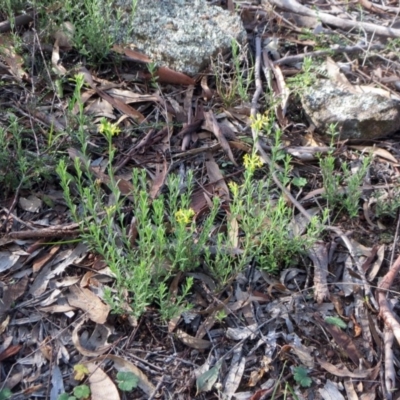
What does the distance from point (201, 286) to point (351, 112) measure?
4.46 feet

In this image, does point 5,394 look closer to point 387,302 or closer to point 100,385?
point 100,385

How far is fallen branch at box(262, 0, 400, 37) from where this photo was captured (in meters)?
3.88

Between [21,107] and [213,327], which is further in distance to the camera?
[21,107]

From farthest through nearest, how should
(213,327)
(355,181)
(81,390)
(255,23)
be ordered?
(255,23) < (355,181) < (213,327) < (81,390)

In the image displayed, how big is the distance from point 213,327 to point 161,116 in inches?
50.5

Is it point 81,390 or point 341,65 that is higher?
point 341,65

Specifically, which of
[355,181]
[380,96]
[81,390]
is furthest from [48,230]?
[380,96]

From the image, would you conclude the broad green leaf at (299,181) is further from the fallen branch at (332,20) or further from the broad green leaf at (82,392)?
the broad green leaf at (82,392)

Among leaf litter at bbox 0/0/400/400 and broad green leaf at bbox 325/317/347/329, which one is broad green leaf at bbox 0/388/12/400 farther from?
broad green leaf at bbox 325/317/347/329

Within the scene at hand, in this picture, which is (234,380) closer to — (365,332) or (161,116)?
(365,332)

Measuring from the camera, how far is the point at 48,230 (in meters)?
2.71

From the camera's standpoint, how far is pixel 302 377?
2434mm

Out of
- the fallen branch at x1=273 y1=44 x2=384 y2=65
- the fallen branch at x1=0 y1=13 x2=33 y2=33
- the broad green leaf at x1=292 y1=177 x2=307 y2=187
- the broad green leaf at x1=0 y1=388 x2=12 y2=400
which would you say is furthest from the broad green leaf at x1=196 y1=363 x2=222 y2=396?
the fallen branch at x1=0 y1=13 x2=33 y2=33

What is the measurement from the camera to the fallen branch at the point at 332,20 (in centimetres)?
388
